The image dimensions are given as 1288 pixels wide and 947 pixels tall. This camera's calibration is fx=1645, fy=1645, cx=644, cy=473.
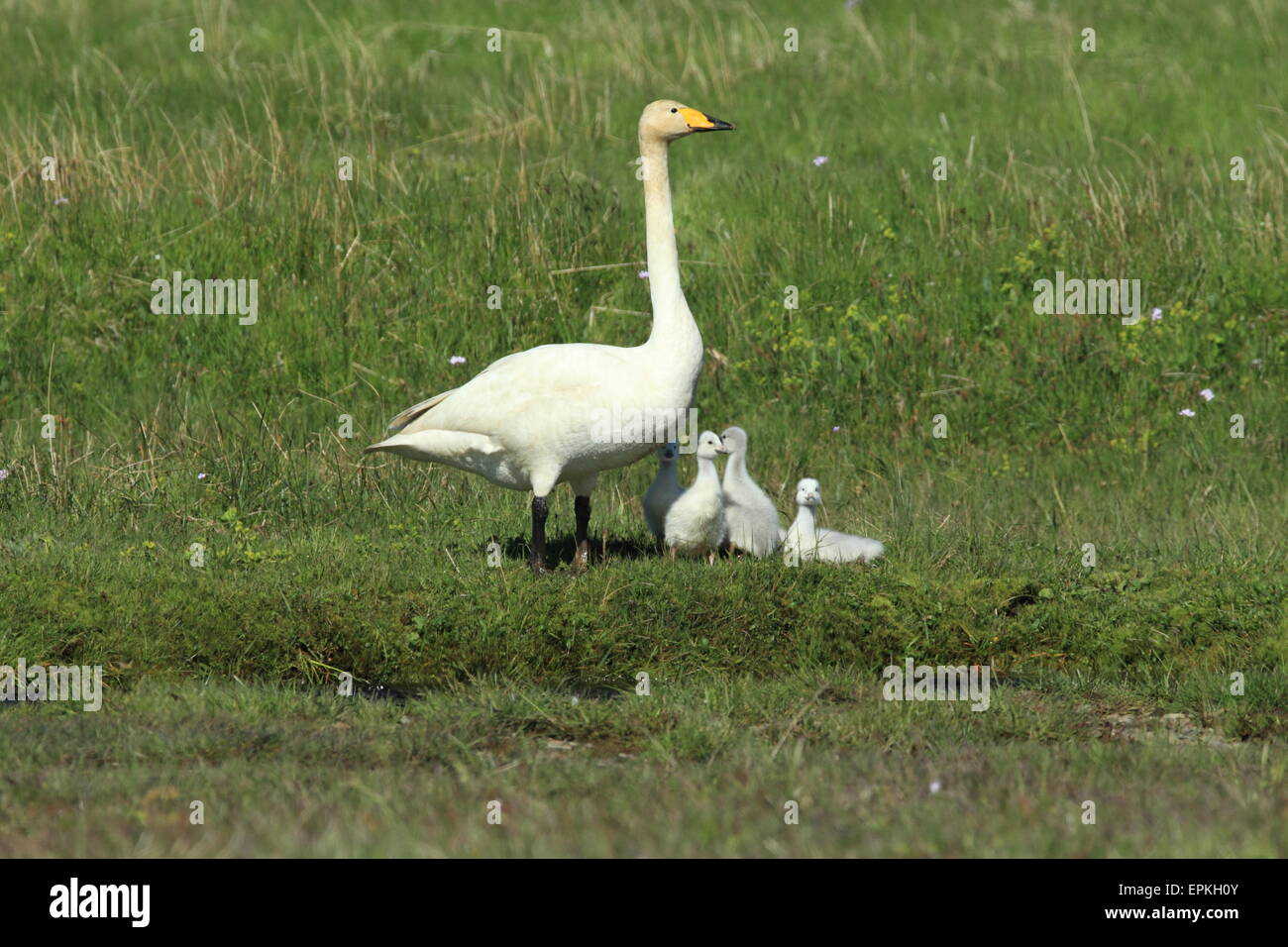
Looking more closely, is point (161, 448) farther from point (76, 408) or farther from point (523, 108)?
point (523, 108)

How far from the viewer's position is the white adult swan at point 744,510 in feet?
31.3

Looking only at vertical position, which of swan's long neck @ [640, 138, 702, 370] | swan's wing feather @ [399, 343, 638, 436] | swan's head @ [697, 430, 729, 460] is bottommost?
swan's head @ [697, 430, 729, 460]

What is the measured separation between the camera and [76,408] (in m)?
11.8

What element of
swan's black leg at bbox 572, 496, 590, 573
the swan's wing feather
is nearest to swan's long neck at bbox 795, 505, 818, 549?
swan's black leg at bbox 572, 496, 590, 573

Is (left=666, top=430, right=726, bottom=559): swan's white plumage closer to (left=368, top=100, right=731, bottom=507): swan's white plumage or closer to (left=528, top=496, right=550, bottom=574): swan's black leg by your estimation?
(left=368, top=100, right=731, bottom=507): swan's white plumage

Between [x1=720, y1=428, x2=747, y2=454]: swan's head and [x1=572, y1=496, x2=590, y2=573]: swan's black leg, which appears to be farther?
[x1=720, y1=428, x2=747, y2=454]: swan's head

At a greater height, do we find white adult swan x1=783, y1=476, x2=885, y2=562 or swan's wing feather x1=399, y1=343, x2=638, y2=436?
swan's wing feather x1=399, y1=343, x2=638, y2=436

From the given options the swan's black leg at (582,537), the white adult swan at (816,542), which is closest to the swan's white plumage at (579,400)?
the swan's black leg at (582,537)

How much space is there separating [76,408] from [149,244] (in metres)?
1.93

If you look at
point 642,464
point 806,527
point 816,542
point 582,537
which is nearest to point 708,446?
point 806,527

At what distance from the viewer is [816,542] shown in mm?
9242

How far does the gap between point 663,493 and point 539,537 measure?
1.07 metres

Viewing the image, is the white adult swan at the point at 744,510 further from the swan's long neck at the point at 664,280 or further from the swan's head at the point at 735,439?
the swan's long neck at the point at 664,280

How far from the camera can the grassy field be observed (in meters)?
5.99
